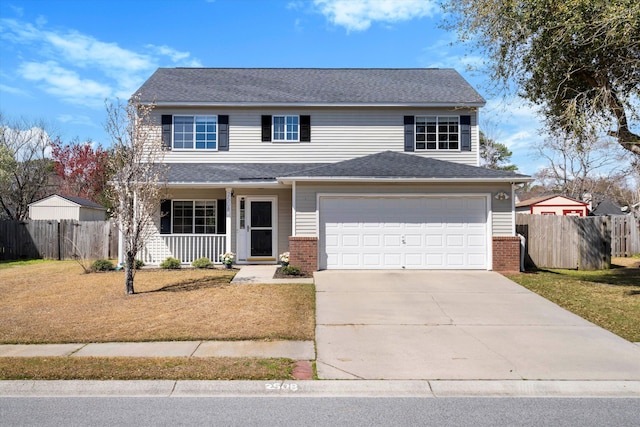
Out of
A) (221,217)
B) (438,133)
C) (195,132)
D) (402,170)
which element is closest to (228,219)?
(221,217)

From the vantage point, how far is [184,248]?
1487 cm

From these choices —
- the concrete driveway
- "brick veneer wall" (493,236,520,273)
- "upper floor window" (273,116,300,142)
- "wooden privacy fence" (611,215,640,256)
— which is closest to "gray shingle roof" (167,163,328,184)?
"upper floor window" (273,116,300,142)

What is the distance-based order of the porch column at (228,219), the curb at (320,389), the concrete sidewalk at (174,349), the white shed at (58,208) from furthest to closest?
1. the white shed at (58,208)
2. the porch column at (228,219)
3. the concrete sidewalk at (174,349)
4. the curb at (320,389)

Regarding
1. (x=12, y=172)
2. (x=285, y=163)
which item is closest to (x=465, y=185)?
(x=285, y=163)

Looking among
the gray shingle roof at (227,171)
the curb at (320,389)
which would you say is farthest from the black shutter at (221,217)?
the curb at (320,389)

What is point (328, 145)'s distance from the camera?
16500 millimetres

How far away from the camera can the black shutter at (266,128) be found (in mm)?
16370

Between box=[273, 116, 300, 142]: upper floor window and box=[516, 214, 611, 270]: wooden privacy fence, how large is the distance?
8705mm

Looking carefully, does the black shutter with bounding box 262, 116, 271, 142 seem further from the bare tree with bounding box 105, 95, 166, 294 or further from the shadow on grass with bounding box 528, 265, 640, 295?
the shadow on grass with bounding box 528, 265, 640, 295

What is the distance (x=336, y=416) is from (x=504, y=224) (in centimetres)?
1033

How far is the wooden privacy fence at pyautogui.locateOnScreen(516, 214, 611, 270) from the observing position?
15.4 meters

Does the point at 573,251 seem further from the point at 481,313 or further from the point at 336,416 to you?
the point at 336,416

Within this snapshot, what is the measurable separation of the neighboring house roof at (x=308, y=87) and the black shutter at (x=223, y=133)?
1.98ft

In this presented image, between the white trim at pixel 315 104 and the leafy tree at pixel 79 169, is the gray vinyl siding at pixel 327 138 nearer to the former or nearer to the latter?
the white trim at pixel 315 104
